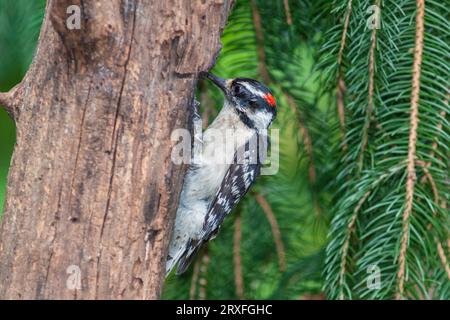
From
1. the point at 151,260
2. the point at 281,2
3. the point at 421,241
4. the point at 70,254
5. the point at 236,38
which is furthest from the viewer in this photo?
the point at 236,38

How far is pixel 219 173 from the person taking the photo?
3.36 metres

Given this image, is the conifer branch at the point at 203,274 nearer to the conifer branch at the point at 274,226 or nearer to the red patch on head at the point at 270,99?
the conifer branch at the point at 274,226

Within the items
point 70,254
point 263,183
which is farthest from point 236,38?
point 70,254

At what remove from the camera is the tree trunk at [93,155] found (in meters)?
2.27

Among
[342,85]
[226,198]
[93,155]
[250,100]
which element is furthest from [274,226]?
[93,155]

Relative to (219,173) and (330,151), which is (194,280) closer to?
(219,173)

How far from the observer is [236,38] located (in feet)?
11.4

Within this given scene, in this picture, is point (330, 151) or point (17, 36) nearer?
point (17, 36)

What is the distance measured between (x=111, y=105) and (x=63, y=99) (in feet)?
0.51

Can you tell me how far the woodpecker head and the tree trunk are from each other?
788 mm

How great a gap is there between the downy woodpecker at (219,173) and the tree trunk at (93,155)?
2.81ft

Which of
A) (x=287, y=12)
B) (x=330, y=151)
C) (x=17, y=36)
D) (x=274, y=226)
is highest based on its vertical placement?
(x=287, y=12)

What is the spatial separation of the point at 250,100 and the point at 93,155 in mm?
1208

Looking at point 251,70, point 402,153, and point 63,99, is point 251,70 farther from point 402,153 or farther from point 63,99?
point 63,99
